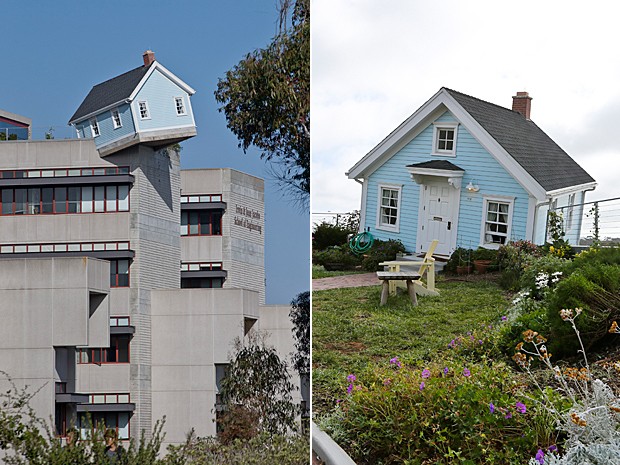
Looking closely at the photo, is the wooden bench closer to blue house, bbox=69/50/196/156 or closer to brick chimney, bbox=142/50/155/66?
blue house, bbox=69/50/196/156

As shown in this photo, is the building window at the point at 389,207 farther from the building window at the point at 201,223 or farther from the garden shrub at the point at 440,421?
the building window at the point at 201,223

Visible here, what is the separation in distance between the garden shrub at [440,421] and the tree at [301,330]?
0.70m

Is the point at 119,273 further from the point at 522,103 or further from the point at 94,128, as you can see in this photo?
the point at 522,103

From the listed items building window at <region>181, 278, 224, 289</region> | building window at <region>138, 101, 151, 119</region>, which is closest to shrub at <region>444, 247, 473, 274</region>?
building window at <region>181, 278, 224, 289</region>

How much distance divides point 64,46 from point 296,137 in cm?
105

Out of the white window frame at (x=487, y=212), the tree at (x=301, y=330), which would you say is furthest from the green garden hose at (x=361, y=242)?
the tree at (x=301, y=330)

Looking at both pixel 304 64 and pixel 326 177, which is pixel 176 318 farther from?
pixel 326 177

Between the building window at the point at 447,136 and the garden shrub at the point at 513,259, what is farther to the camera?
the building window at the point at 447,136

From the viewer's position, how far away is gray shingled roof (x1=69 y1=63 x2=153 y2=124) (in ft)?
9.69

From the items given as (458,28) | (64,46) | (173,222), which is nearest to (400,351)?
(458,28)

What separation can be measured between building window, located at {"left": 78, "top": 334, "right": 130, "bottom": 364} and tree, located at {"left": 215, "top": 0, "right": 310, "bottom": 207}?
95cm

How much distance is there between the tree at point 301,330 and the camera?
327 centimetres

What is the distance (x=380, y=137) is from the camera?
207 inches

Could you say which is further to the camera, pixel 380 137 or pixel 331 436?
pixel 380 137
